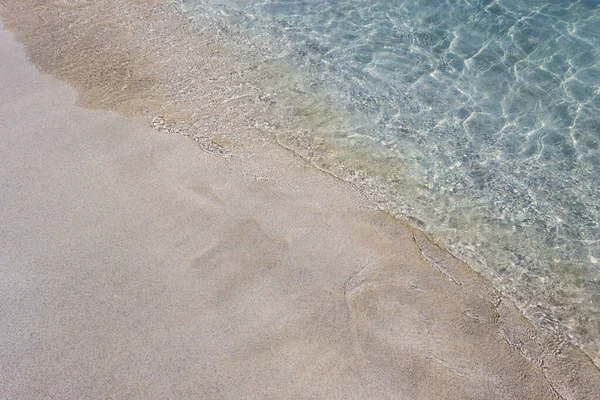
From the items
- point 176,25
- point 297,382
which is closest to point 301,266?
point 297,382

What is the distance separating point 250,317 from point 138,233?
68.9 inches

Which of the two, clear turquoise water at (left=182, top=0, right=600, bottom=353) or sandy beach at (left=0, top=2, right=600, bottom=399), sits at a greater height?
clear turquoise water at (left=182, top=0, right=600, bottom=353)

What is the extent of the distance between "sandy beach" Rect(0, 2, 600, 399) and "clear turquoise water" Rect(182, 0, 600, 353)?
1.95ft

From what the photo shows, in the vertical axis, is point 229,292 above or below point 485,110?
below

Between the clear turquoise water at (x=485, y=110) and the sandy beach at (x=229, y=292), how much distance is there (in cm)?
59

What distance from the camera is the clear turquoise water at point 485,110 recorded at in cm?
598

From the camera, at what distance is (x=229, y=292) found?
17.4 ft

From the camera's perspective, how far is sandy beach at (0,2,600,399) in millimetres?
4691

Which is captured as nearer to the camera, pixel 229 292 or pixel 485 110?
pixel 229 292

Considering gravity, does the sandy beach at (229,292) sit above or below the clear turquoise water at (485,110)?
below

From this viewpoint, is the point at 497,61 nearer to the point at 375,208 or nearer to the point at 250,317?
the point at 375,208

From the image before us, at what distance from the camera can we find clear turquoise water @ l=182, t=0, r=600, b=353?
5977 millimetres

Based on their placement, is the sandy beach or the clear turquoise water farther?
the clear turquoise water

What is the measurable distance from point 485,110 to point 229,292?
5024 mm
